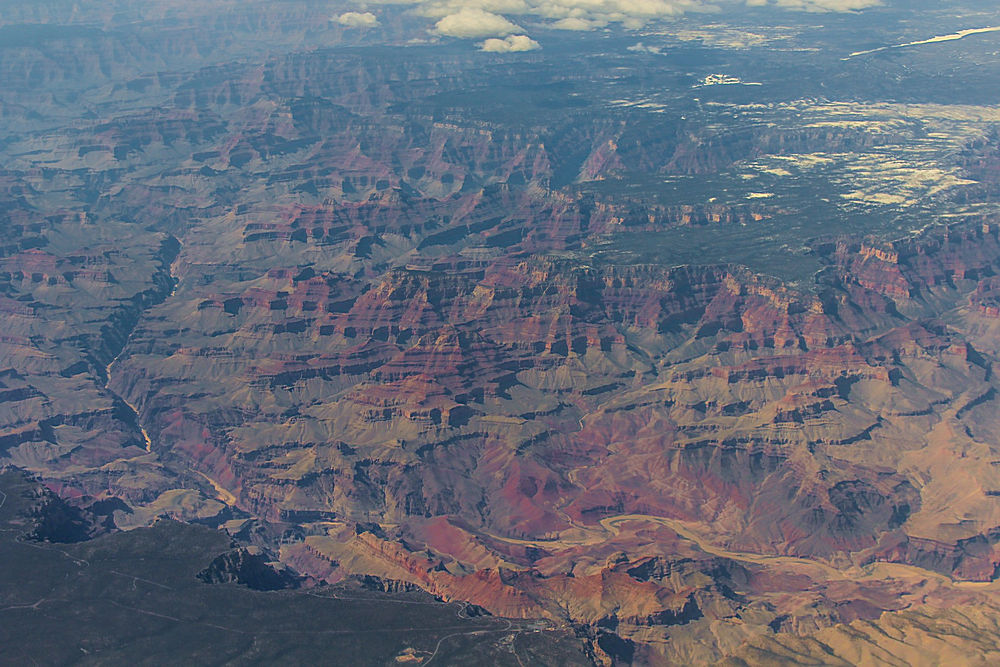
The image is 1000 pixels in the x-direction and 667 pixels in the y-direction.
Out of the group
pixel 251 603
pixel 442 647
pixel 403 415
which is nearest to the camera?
pixel 442 647

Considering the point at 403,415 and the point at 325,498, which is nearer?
the point at 325,498

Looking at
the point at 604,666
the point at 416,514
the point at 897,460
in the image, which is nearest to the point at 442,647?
the point at 604,666

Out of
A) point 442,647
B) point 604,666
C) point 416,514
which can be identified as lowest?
point 416,514

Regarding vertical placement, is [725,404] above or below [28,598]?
below

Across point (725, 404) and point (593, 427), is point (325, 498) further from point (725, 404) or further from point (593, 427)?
point (725, 404)

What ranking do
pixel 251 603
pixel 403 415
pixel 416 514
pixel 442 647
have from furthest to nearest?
pixel 403 415 < pixel 416 514 < pixel 251 603 < pixel 442 647

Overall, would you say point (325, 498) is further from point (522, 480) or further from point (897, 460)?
point (897, 460)
